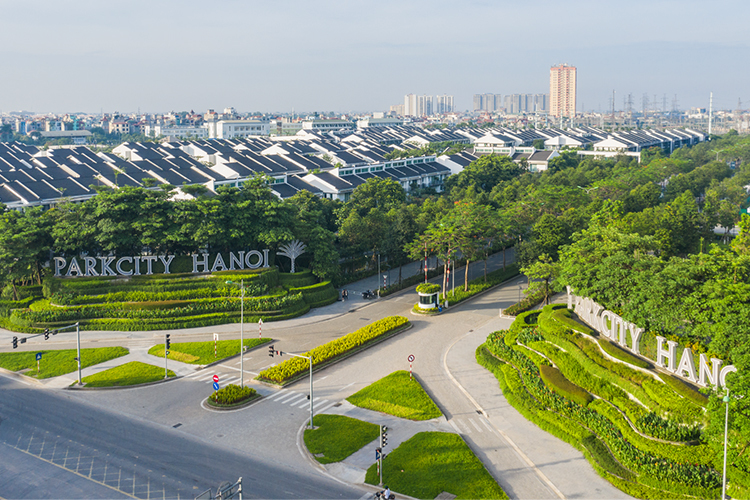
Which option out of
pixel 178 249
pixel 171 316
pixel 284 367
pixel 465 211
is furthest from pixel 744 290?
pixel 178 249

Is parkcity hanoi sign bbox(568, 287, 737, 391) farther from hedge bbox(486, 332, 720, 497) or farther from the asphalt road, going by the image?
the asphalt road

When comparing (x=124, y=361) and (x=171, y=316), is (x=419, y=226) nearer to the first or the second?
(x=171, y=316)

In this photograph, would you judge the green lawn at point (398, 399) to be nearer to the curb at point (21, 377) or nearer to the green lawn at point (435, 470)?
the green lawn at point (435, 470)

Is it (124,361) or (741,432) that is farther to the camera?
(124,361)

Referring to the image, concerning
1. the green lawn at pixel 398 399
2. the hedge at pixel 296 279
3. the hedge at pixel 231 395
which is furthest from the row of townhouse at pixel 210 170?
the green lawn at pixel 398 399

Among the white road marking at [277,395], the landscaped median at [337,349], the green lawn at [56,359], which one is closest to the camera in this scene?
the white road marking at [277,395]
